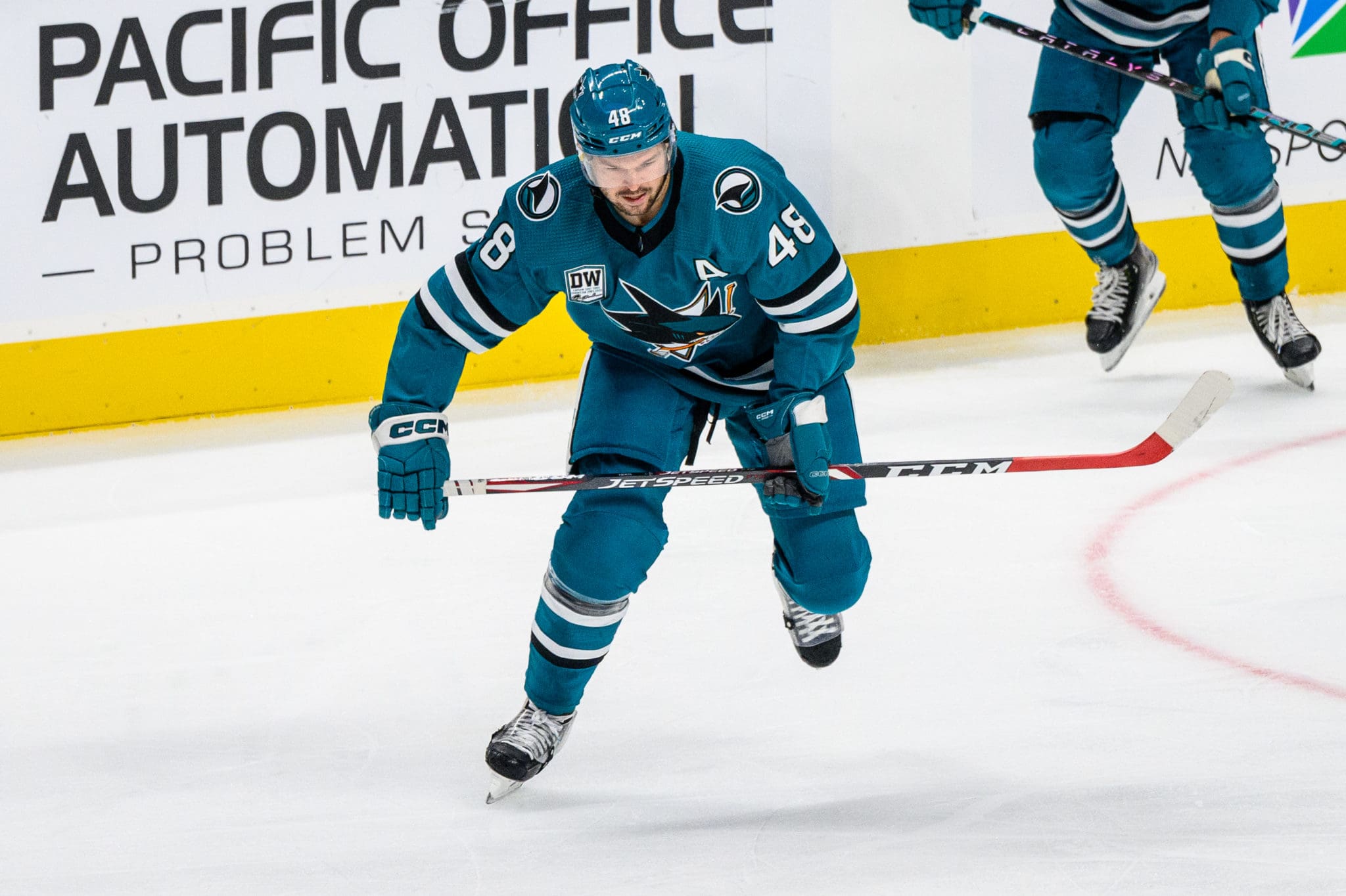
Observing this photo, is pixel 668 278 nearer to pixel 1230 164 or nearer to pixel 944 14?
pixel 944 14

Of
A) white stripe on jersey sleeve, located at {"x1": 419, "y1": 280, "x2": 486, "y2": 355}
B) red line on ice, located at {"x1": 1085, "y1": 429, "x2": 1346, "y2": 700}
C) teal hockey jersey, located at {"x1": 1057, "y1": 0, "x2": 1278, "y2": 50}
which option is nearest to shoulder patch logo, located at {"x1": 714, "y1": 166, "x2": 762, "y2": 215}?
white stripe on jersey sleeve, located at {"x1": 419, "y1": 280, "x2": 486, "y2": 355}

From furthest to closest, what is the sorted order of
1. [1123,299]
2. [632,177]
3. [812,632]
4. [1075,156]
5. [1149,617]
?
[1123,299]
[1075,156]
[1149,617]
[812,632]
[632,177]

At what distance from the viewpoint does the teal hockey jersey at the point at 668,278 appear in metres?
2.39

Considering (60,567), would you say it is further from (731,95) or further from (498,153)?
(731,95)

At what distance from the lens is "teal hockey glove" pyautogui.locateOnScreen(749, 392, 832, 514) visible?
8.10 ft

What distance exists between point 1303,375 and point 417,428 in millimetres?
2695

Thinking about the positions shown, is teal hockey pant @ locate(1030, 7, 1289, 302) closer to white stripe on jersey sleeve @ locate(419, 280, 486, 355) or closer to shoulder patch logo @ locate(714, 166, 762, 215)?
shoulder patch logo @ locate(714, 166, 762, 215)

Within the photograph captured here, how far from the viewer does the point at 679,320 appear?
2.50m

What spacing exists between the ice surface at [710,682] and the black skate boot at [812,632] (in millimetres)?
64

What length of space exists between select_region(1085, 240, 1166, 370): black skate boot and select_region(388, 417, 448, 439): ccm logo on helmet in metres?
2.51

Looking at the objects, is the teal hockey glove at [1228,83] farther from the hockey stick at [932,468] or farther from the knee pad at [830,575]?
the knee pad at [830,575]

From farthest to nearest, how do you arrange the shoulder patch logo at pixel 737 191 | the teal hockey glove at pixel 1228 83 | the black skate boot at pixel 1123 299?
the black skate boot at pixel 1123 299 → the teal hockey glove at pixel 1228 83 → the shoulder patch logo at pixel 737 191

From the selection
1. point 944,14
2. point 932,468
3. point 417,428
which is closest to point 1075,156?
point 944,14

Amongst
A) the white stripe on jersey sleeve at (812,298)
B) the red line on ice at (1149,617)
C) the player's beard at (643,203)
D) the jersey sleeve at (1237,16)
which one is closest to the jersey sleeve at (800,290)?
the white stripe on jersey sleeve at (812,298)
